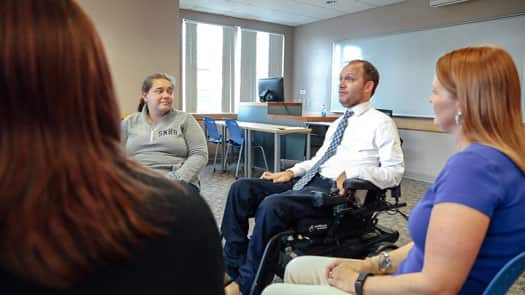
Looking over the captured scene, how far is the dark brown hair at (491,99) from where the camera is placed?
934 millimetres

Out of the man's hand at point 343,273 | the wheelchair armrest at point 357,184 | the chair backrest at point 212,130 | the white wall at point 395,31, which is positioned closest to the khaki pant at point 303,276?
the man's hand at point 343,273

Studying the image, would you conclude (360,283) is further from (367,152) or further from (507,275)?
(367,152)

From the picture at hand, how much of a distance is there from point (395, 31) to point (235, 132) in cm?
279

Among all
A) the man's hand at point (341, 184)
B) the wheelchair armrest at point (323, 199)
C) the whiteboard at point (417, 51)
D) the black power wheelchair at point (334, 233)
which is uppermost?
the whiteboard at point (417, 51)

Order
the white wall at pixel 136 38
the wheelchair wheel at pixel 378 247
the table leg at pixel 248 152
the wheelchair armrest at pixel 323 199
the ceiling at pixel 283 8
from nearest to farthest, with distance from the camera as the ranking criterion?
the wheelchair armrest at pixel 323 199
the wheelchair wheel at pixel 378 247
the white wall at pixel 136 38
the table leg at pixel 248 152
the ceiling at pixel 283 8

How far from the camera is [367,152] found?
7.20 feet

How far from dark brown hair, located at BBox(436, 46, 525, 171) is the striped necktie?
1338mm

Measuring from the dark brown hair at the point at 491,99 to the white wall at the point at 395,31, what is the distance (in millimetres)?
4299

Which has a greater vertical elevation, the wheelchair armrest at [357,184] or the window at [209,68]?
the window at [209,68]

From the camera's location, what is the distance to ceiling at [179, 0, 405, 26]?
5.79 m

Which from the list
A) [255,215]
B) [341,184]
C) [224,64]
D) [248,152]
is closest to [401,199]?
[248,152]

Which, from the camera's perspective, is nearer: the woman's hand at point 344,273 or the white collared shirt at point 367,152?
the woman's hand at point 344,273

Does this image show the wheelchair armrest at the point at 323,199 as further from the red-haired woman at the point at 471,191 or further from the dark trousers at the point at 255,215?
the red-haired woman at the point at 471,191

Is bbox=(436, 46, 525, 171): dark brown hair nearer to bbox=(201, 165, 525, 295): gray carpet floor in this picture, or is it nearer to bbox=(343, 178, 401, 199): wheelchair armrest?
bbox=(343, 178, 401, 199): wheelchair armrest
